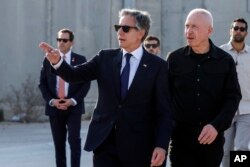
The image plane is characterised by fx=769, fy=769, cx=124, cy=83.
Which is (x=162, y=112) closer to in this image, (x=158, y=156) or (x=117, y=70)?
(x=158, y=156)

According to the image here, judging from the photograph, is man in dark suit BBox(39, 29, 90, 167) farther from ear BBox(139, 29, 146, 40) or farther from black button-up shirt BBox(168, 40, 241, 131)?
ear BBox(139, 29, 146, 40)

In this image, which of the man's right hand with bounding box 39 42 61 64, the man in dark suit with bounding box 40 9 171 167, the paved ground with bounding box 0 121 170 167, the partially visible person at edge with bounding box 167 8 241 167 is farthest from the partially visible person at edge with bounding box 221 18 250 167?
the man's right hand with bounding box 39 42 61 64

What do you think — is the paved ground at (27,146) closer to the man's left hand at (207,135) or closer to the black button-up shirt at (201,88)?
the black button-up shirt at (201,88)

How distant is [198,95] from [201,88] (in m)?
0.06

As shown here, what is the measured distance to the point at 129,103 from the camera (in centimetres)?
605

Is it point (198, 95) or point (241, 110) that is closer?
point (198, 95)

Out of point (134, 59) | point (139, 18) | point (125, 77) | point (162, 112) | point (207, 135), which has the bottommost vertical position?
point (207, 135)

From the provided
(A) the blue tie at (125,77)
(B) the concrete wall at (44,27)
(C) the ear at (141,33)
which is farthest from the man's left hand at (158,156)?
(B) the concrete wall at (44,27)

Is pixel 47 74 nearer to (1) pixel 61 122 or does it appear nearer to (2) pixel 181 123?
(1) pixel 61 122

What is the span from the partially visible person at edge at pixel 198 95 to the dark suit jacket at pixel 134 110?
41 centimetres

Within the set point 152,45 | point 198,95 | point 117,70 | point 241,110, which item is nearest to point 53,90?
point 152,45

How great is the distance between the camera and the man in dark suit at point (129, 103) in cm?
602

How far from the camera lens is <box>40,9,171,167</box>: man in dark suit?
19.8ft

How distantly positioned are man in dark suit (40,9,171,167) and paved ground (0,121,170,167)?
200 inches
